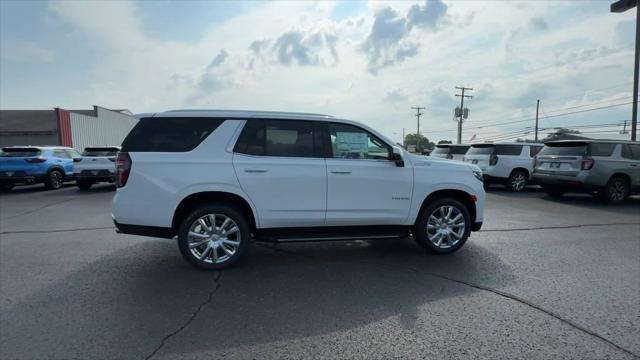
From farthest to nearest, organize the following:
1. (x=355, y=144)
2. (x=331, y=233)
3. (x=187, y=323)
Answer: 1. (x=355, y=144)
2. (x=331, y=233)
3. (x=187, y=323)

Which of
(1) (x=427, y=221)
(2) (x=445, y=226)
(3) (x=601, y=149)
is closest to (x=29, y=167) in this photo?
(1) (x=427, y=221)

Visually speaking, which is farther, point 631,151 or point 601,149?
point 631,151

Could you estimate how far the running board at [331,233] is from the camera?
191 inches

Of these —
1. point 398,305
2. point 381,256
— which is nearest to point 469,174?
point 381,256

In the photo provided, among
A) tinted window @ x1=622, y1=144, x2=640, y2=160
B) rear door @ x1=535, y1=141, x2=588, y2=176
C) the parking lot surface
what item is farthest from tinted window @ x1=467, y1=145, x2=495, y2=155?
the parking lot surface

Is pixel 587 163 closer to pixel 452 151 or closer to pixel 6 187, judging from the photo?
pixel 452 151

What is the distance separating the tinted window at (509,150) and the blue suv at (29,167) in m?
17.0

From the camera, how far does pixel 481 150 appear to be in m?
13.9

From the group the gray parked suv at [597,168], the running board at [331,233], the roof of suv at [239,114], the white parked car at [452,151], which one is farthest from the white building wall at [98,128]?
the gray parked suv at [597,168]

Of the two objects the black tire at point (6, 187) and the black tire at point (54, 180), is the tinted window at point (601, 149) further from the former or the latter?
the black tire at point (6, 187)

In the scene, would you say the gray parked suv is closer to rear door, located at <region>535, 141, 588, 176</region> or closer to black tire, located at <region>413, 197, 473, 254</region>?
rear door, located at <region>535, 141, 588, 176</region>

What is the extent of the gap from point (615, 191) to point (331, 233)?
994 centimetres

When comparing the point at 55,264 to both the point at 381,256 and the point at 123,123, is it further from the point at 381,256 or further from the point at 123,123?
the point at 123,123

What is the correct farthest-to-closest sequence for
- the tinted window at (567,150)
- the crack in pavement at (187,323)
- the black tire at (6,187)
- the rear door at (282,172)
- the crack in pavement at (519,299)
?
the black tire at (6,187)
the tinted window at (567,150)
the rear door at (282,172)
the crack in pavement at (519,299)
the crack in pavement at (187,323)
